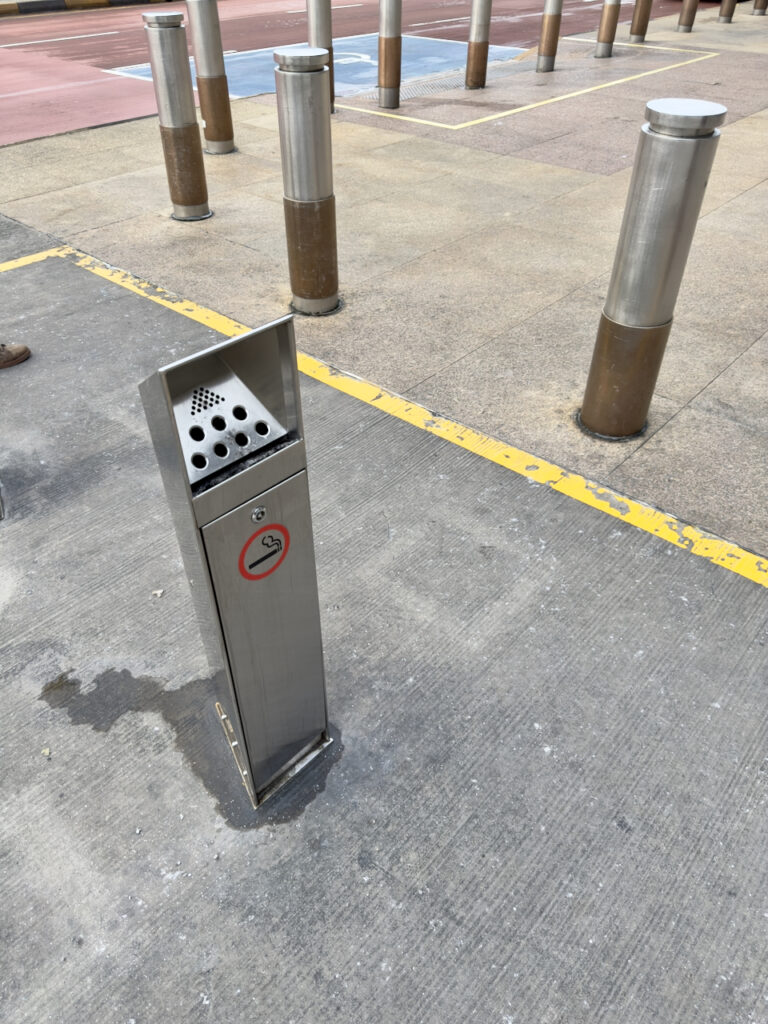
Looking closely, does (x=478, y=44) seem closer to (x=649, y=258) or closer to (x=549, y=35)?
(x=549, y=35)

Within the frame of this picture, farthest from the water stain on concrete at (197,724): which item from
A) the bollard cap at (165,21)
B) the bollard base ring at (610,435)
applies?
the bollard cap at (165,21)

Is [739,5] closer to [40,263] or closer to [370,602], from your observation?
[40,263]

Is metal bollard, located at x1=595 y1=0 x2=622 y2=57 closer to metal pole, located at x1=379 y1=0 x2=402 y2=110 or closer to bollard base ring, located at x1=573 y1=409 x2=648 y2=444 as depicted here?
metal pole, located at x1=379 y1=0 x2=402 y2=110

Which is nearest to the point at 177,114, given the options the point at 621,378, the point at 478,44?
the point at 621,378

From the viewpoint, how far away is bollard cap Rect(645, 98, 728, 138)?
2982 millimetres

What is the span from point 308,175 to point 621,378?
238 cm

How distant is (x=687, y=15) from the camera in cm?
1748

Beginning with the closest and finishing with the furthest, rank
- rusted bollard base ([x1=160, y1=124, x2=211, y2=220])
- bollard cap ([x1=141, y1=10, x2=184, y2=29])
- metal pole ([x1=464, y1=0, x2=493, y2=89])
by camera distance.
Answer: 1. bollard cap ([x1=141, y1=10, x2=184, y2=29])
2. rusted bollard base ([x1=160, y1=124, x2=211, y2=220])
3. metal pole ([x1=464, y1=0, x2=493, y2=89])

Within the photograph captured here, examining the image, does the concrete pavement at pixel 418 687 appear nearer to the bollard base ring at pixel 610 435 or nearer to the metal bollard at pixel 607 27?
the bollard base ring at pixel 610 435

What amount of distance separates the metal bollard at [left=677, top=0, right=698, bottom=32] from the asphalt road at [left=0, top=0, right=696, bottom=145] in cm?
233

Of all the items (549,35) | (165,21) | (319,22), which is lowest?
(549,35)

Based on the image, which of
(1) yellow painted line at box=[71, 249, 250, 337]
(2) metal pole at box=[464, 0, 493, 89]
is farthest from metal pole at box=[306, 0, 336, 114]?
(1) yellow painted line at box=[71, 249, 250, 337]

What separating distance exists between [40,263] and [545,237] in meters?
4.19

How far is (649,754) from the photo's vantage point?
2.57 meters
